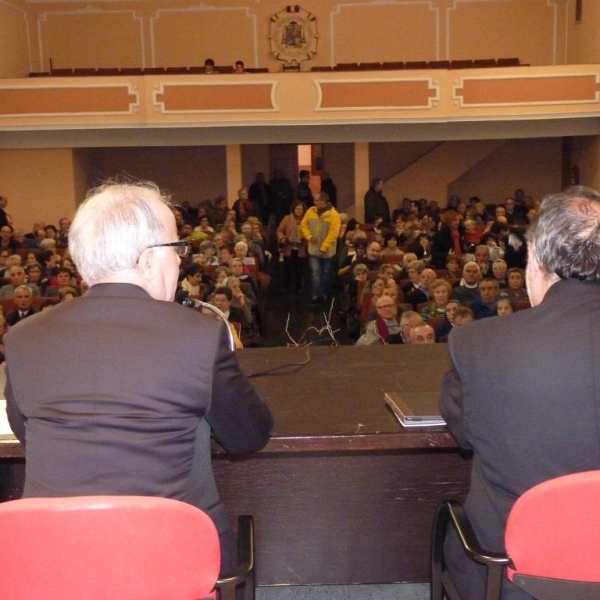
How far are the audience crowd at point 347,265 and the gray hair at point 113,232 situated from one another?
244 cm

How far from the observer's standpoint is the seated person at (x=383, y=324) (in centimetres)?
597

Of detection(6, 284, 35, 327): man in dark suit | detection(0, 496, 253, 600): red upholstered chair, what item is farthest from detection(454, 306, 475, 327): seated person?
detection(0, 496, 253, 600): red upholstered chair

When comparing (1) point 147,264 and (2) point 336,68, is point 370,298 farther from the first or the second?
(2) point 336,68

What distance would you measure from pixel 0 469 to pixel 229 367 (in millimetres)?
1236

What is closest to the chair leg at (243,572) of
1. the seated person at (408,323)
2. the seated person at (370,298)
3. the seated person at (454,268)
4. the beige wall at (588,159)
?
the seated person at (408,323)

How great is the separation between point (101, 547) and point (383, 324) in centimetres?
475

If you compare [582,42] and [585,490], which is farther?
[582,42]

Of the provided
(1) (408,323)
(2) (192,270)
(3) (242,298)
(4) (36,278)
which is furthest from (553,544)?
(4) (36,278)

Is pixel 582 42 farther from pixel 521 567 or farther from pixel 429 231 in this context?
pixel 521 567

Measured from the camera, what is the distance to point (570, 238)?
1.76 metres

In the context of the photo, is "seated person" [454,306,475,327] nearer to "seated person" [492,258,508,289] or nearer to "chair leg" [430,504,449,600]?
"seated person" [492,258,508,289]

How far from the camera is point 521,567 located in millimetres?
1658

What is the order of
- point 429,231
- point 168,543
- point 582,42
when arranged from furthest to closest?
1. point 582,42
2. point 429,231
3. point 168,543

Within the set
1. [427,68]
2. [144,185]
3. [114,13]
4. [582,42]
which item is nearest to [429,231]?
[427,68]
